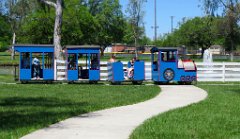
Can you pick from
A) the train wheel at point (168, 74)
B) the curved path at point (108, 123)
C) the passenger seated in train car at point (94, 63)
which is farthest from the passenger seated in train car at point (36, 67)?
the curved path at point (108, 123)

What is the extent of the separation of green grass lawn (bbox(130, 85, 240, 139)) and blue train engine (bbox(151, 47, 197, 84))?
10.4 m

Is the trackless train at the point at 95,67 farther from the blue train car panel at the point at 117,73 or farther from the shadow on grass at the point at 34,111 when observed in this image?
the shadow on grass at the point at 34,111

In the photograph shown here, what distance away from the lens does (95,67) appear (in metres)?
26.0

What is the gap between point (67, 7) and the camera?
6981 cm

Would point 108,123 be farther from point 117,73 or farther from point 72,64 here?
point 72,64

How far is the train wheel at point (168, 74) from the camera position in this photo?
82.7 feet

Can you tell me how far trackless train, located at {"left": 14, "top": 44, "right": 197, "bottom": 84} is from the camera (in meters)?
25.3

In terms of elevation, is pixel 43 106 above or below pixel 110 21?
below

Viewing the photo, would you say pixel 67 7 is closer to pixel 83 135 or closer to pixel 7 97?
pixel 7 97

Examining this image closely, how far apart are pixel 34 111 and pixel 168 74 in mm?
12769

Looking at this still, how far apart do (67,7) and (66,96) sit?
53.0 m

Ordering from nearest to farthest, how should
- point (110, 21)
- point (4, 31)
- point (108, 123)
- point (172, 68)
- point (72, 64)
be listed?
point (108, 123), point (172, 68), point (72, 64), point (4, 31), point (110, 21)

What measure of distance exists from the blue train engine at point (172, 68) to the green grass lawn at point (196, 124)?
1039 centimetres

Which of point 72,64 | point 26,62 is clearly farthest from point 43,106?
point 26,62
